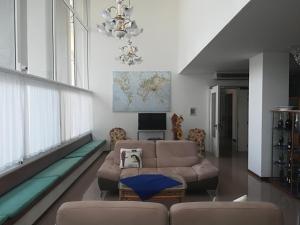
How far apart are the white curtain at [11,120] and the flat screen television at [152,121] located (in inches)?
218

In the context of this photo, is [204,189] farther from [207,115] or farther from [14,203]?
[207,115]

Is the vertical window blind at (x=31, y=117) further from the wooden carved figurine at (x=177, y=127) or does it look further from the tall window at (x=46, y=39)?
the wooden carved figurine at (x=177, y=127)

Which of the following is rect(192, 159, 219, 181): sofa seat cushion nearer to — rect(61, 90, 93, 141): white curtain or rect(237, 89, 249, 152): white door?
rect(61, 90, 93, 141): white curtain

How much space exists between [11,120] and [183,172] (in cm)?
297

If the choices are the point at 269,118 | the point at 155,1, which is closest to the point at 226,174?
the point at 269,118

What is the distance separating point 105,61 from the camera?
32.8ft

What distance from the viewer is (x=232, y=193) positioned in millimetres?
5055

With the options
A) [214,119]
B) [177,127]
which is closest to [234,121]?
[214,119]

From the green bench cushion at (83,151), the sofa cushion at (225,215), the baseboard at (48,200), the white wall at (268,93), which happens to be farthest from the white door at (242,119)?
the sofa cushion at (225,215)

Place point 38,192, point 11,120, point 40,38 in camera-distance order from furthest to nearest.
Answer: point 40,38
point 11,120
point 38,192

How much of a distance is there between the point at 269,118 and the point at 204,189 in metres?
2.12

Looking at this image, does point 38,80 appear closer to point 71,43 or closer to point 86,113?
point 71,43

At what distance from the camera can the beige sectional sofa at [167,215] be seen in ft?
6.42

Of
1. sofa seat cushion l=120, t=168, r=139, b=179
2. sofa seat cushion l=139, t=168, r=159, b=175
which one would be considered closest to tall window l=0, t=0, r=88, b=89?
sofa seat cushion l=120, t=168, r=139, b=179
